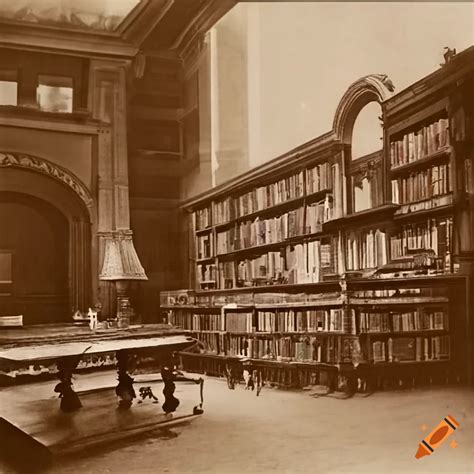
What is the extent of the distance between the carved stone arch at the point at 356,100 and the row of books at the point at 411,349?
90 centimetres

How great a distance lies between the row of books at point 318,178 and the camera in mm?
3117

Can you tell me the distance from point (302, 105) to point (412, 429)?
1508 millimetres

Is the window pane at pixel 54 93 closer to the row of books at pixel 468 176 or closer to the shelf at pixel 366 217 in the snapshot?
the shelf at pixel 366 217

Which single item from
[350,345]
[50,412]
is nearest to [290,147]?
[350,345]

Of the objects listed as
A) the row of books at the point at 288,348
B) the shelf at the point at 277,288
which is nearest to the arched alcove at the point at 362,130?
the shelf at the point at 277,288

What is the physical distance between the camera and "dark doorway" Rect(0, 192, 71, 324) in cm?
291

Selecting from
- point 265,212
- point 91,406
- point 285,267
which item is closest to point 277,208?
point 265,212

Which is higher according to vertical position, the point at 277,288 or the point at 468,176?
the point at 468,176

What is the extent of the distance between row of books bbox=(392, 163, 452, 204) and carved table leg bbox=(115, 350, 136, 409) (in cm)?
135

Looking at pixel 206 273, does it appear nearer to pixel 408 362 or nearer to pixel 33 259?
pixel 33 259

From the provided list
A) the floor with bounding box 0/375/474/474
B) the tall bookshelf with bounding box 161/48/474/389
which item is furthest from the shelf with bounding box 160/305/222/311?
the floor with bounding box 0/375/474/474

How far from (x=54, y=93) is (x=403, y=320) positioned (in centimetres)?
179

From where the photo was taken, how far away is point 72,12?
9.78 ft

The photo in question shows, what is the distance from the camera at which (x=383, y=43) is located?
3.16 m
